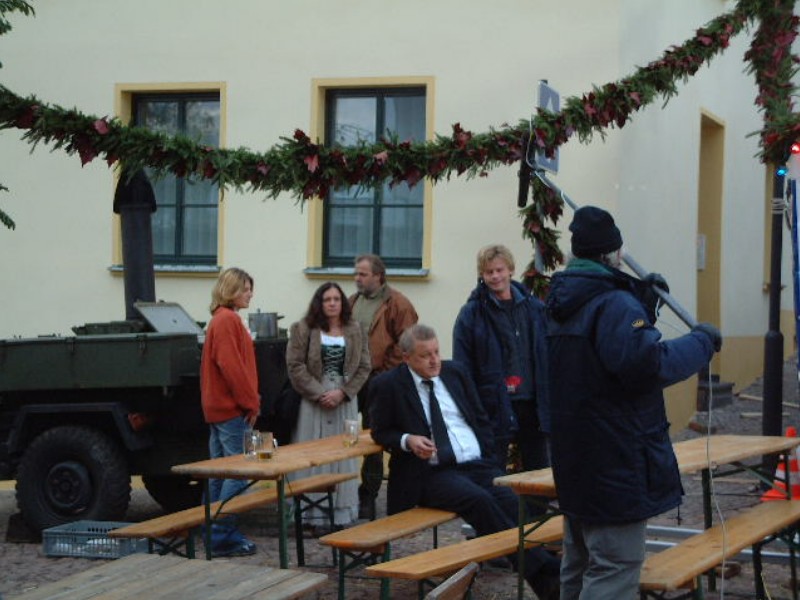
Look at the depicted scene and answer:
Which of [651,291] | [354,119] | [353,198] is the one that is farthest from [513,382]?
[354,119]

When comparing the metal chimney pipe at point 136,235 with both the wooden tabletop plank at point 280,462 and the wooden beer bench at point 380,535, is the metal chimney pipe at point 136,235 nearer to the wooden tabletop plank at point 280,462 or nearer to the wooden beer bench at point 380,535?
the wooden tabletop plank at point 280,462

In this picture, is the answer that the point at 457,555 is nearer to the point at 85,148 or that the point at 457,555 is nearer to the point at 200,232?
the point at 85,148

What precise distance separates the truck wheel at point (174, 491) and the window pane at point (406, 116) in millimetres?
4130

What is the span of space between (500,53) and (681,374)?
7.90 m

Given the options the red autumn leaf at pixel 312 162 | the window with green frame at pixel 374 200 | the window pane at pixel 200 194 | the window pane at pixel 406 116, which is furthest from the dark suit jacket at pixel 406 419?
the window pane at pixel 200 194

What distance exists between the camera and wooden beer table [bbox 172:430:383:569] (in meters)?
7.38

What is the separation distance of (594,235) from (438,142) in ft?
14.5

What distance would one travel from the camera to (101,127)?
9.29m

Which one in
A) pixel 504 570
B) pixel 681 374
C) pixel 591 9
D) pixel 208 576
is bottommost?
pixel 504 570

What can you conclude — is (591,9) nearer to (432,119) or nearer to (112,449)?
(432,119)

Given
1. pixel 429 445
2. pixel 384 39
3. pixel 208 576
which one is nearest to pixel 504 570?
pixel 429 445

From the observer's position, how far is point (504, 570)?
8477 millimetres

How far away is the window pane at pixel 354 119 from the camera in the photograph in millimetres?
13453

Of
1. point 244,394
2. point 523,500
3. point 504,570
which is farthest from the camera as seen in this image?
point 244,394
